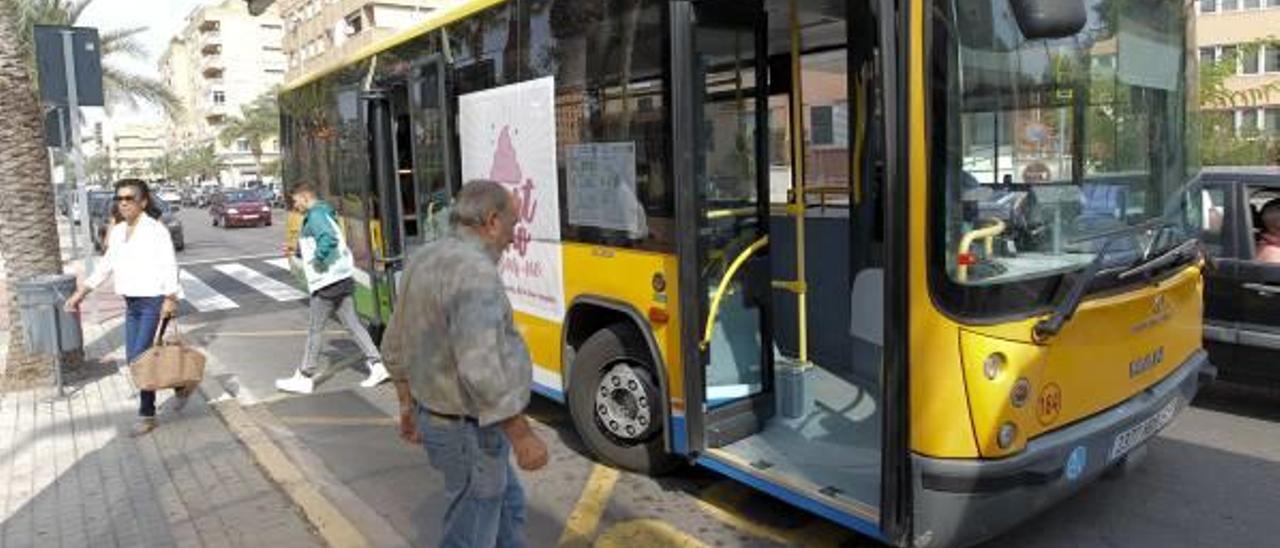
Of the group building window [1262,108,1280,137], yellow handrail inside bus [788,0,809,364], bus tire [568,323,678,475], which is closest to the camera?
yellow handrail inside bus [788,0,809,364]

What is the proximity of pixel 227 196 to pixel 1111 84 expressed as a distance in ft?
124

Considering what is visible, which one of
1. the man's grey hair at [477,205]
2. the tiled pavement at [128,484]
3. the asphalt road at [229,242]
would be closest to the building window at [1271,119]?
the asphalt road at [229,242]

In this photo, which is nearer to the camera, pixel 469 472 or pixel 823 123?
pixel 469 472

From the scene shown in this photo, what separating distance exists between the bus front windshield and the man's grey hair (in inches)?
60.8

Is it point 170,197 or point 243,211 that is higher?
point 170,197

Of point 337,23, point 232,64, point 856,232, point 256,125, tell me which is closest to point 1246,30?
point 856,232

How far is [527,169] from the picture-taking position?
614 centimetres

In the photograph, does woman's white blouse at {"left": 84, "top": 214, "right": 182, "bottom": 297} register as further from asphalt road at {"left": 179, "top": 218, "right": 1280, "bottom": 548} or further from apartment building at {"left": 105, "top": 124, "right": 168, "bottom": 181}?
apartment building at {"left": 105, "top": 124, "right": 168, "bottom": 181}

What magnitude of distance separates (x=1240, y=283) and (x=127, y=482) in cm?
672

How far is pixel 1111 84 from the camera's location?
13.8ft

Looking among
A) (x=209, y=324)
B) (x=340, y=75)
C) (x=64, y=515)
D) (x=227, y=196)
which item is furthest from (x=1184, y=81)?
(x=227, y=196)

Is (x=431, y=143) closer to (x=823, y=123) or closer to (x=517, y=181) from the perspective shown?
(x=517, y=181)

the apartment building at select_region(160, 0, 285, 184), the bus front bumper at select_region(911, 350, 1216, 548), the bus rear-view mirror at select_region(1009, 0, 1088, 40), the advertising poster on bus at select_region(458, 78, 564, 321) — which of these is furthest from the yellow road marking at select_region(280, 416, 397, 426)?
the apartment building at select_region(160, 0, 285, 184)

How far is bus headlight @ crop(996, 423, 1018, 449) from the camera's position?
12.2 feet
